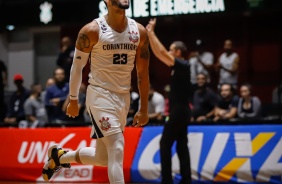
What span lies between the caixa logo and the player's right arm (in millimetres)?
4332

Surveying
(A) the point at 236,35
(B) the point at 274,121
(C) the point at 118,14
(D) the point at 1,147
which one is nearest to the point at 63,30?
(A) the point at 236,35

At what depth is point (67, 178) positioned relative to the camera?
9961mm

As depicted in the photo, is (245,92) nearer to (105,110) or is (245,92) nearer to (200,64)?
(200,64)

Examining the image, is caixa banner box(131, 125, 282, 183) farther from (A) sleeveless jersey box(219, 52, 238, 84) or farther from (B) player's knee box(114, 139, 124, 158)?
(B) player's knee box(114, 139, 124, 158)

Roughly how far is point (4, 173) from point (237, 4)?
5.31 m

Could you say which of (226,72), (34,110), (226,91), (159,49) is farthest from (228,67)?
(159,49)

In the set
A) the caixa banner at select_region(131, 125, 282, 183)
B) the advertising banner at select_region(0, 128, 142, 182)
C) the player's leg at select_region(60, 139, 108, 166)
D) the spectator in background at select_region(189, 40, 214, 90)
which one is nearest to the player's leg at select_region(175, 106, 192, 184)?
the caixa banner at select_region(131, 125, 282, 183)

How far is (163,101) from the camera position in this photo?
39.6 feet

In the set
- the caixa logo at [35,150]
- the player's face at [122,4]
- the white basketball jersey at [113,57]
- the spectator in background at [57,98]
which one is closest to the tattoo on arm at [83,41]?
the white basketball jersey at [113,57]

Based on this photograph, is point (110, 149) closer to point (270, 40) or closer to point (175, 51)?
point (175, 51)

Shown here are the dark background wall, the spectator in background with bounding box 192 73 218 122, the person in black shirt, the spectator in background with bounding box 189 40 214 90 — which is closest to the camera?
the person in black shirt

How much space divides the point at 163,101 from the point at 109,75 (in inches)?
243

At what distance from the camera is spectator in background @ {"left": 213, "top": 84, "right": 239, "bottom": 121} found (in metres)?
10.7

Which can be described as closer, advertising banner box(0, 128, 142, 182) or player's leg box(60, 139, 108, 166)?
player's leg box(60, 139, 108, 166)
